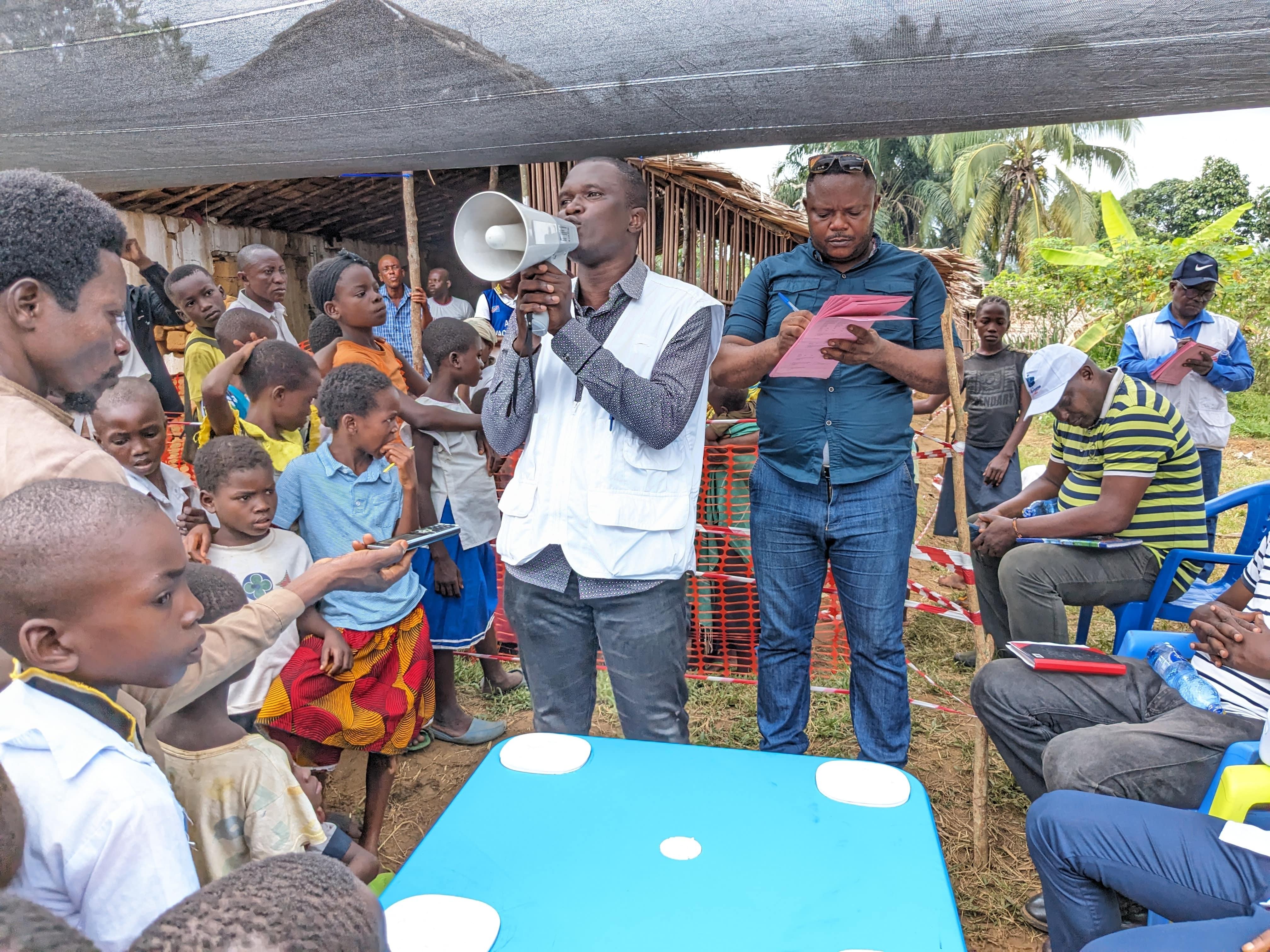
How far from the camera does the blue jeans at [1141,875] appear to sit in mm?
1611

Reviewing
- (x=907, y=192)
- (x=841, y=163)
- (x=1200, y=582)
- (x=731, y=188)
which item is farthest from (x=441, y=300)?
(x=907, y=192)

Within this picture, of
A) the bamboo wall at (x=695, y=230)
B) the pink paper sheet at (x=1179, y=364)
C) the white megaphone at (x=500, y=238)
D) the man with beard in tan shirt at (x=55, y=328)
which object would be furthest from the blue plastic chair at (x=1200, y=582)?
the bamboo wall at (x=695, y=230)

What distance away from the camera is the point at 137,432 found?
275 cm

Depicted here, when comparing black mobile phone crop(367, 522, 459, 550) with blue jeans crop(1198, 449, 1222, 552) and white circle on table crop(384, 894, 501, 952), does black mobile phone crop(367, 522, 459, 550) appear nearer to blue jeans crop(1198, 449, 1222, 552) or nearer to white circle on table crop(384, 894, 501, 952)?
white circle on table crop(384, 894, 501, 952)

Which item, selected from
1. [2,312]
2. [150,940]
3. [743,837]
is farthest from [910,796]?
[2,312]

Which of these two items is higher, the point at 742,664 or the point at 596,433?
the point at 596,433

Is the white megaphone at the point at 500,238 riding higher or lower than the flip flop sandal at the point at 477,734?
higher

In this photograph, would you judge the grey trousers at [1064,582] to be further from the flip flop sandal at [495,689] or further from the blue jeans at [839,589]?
the flip flop sandal at [495,689]

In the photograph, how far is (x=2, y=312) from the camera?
132 centimetres

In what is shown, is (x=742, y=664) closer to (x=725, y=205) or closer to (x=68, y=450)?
(x=68, y=450)

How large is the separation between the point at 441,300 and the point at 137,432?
5398 millimetres

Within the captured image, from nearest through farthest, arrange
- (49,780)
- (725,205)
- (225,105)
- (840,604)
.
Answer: (49,780)
(225,105)
(840,604)
(725,205)

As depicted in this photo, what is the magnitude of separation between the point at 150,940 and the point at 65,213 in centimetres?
115

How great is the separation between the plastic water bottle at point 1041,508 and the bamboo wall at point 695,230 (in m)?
3.74
